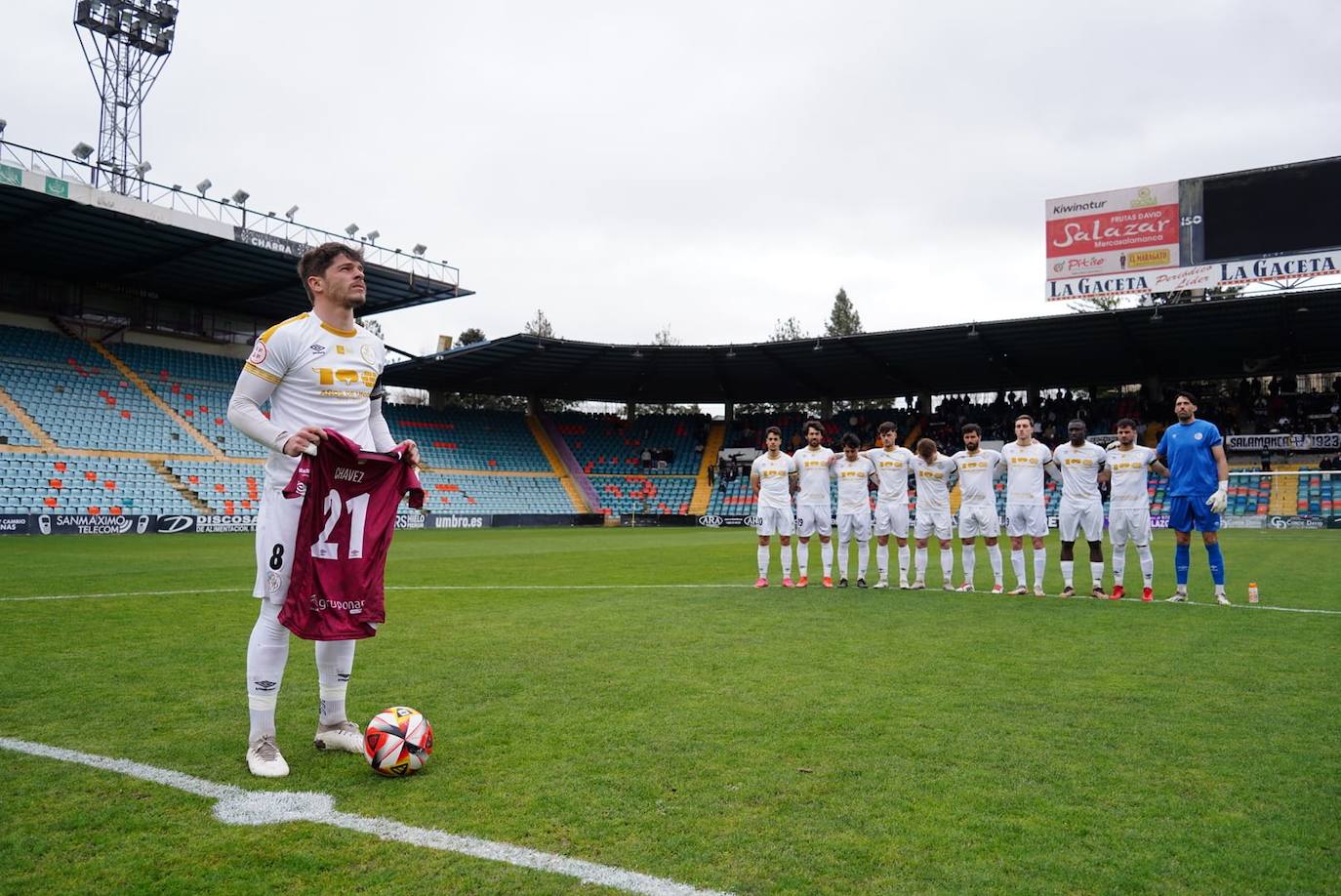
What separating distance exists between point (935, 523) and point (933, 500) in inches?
13.8

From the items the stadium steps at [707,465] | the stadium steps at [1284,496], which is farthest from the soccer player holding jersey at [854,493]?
the stadium steps at [707,465]

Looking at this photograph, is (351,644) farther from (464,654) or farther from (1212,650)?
(1212,650)

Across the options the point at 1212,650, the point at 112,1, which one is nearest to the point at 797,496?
the point at 1212,650

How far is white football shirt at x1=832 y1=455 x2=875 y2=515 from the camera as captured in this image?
12.7 meters

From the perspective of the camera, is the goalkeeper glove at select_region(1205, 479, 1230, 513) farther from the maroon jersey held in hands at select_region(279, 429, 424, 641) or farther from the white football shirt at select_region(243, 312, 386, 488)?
the white football shirt at select_region(243, 312, 386, 488)

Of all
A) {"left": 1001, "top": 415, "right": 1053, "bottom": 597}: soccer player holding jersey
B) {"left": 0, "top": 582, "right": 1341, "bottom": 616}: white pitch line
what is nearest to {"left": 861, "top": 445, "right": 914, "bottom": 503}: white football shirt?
{"left": 1001, "top": 415, "right": 1053, "bottom": 597}: soccer player holding jersey

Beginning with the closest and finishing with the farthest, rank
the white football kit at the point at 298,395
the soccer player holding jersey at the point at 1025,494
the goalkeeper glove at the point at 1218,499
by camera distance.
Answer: the white football kit at the point at 298,395 < the goalkeeper glove at the point at 1218,499 < the soccer player holding jersey at the point at 1025,494

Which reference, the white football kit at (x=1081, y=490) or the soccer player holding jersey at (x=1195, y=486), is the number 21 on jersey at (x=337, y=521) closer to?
the soccer player holding jersey at (x=1195, y=486)

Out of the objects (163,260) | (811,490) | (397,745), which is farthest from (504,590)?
(163,260)

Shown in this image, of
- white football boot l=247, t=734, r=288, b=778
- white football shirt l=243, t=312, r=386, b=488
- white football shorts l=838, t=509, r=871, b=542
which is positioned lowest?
white football boot l=247, t=734, r=288, b=778

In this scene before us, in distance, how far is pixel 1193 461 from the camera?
1051 centimetres

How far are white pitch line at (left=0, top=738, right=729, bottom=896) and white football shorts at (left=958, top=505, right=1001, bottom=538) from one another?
9864 millimetres

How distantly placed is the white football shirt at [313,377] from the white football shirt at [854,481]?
9.18 meters

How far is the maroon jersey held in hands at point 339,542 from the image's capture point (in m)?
4.23
